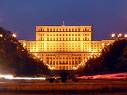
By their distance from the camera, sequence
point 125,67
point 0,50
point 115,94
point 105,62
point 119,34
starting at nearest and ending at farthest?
1. point 115,94
2. point 125,67
3. point 0,50
4. point 105,62
5. point 119,34

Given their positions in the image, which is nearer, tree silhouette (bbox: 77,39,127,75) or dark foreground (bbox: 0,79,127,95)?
dark foreground (bbox: 0,79,127,95)

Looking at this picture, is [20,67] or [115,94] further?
[20,67]

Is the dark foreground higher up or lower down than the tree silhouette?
lower down

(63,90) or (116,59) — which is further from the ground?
(116,59)

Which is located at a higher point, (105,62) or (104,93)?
(105,62)

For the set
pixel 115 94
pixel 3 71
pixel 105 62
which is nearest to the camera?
pixel 115 94

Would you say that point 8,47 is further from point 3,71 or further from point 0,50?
point 3,71

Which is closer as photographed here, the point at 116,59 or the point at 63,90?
Result: the point at 63,90

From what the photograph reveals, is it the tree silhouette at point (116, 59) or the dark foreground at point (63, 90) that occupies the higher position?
the tree silhouette at point (116, 59)

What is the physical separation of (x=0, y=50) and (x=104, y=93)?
7881 cm

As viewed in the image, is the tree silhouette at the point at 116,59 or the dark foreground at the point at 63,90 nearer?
the dark foreground at the point at 63,90

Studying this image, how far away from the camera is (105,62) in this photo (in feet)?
413

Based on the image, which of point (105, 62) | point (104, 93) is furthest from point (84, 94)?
point (105, 62)

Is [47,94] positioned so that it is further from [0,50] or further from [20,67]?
[20,67]
